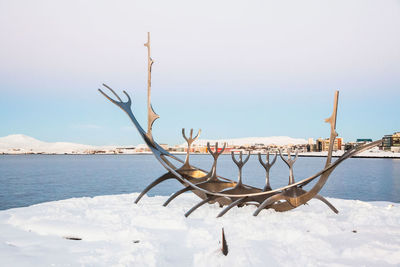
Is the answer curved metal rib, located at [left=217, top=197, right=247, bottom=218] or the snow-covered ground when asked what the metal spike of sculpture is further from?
the snow-covered ground

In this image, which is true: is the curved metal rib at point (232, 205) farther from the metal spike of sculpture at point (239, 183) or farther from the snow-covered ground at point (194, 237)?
the snow-covered ground at point (194, 237)

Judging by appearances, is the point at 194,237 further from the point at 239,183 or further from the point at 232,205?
the point at 239,183

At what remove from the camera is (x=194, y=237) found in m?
5.99

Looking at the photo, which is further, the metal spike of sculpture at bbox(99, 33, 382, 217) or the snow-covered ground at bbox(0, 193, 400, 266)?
the metal spike of sculpture at bbox(99, 33, 382, 217)

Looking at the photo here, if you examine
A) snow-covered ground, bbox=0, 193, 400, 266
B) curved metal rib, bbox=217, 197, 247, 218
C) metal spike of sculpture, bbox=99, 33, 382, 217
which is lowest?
snow-covered ground, bbox=0, 193, 400, 266

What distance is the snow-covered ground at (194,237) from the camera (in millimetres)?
4852

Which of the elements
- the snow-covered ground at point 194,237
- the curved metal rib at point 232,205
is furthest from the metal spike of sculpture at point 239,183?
the snow-covered ground at point 194,237

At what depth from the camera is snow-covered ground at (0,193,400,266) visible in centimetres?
485

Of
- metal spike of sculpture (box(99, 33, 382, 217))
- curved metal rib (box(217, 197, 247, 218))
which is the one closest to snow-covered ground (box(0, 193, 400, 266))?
curved metal rib (box(217, 197, 247, 218))

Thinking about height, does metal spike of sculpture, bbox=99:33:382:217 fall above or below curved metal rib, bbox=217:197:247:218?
above

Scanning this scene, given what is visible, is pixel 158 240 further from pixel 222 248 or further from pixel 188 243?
pixel 222 248

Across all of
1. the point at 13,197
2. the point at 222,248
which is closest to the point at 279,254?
the point at 222,248

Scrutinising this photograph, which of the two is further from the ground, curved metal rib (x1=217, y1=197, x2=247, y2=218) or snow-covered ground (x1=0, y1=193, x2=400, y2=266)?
curved metal rib (x1=217, y1=197, x2=247, y2=218)

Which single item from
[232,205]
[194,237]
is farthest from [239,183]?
[194,237]
